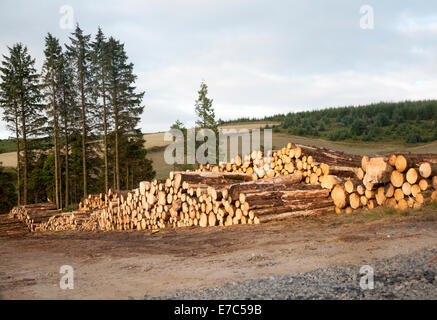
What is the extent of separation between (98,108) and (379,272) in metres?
24.9

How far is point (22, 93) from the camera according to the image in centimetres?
2622

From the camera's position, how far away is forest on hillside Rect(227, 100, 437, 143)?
5041 centimetres

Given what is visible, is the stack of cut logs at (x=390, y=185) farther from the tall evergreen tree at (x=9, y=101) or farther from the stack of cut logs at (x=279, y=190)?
the tall evergreen tree at (x=9, y=101)

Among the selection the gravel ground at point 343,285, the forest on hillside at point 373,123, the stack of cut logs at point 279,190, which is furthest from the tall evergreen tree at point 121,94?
the forest on hillside at point 373,123

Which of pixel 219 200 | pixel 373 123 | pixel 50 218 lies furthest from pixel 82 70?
pixel 373 123

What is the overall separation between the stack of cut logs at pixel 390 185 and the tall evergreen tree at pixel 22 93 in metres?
24.1

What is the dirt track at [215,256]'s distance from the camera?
4672 millimetres

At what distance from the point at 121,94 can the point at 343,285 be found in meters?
26.3

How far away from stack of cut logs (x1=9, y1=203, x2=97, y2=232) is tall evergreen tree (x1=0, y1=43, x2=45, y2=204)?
8128mm

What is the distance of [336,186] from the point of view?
966 cm

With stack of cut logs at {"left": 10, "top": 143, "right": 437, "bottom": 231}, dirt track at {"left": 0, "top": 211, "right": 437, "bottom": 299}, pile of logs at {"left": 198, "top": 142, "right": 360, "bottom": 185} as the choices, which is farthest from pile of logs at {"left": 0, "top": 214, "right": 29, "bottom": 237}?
pile of logs at {"left": 198, "top": 142, "right": 360, "bottom": 185}

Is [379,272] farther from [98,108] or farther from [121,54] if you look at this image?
[121,54]

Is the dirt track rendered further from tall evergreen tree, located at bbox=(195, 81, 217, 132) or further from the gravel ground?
tall evergreen tree, located at bbox=(195, 81, 217, 132)
